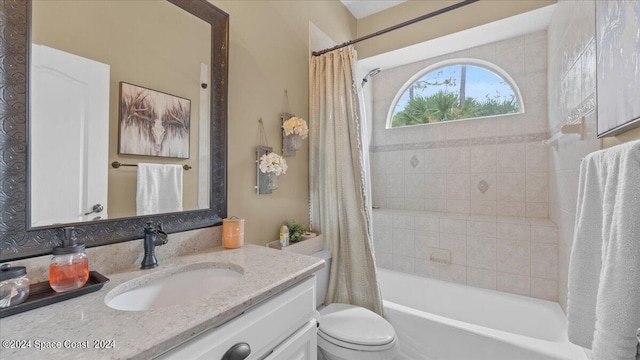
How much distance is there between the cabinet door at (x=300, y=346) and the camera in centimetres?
85

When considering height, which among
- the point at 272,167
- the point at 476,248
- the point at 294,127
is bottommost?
the point at 476,248

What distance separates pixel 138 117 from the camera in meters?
1.04

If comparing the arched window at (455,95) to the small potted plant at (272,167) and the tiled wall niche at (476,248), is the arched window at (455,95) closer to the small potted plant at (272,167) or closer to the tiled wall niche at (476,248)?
the tiled wall niche at (476,248)

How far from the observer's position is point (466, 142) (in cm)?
243

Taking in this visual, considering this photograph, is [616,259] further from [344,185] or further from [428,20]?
[428,20]

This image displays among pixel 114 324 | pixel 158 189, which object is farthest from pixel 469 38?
pixel 114 324

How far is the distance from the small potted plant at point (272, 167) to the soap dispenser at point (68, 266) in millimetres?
898

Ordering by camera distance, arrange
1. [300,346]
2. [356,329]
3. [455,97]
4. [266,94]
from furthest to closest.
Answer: [455,97] → [266,94] → [356,329] → [300,346]

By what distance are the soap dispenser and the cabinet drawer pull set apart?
50 cm

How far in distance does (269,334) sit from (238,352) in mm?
138

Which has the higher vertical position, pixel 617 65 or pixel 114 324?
pixel 617 65

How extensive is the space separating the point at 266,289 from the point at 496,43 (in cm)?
283

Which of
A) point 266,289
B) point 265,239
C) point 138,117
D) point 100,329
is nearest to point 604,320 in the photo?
point 266,289

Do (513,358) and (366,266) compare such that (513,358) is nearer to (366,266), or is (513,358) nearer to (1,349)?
(366,266)
